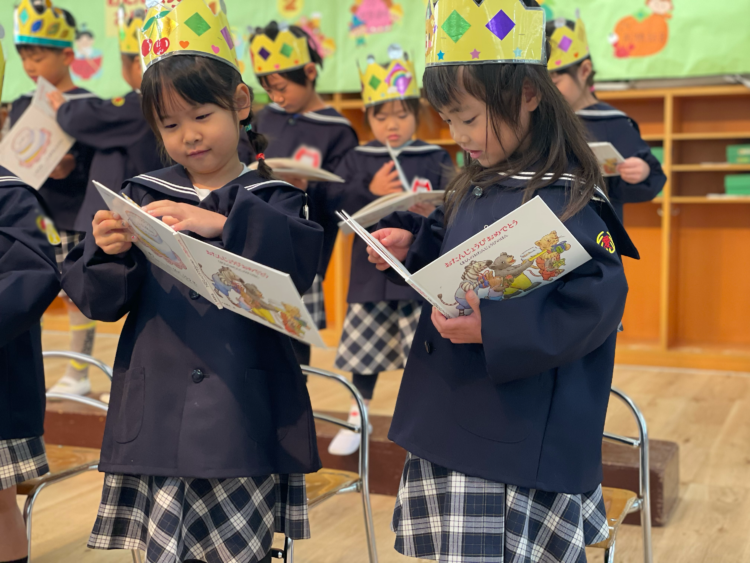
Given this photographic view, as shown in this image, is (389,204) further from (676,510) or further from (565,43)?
(676,510)

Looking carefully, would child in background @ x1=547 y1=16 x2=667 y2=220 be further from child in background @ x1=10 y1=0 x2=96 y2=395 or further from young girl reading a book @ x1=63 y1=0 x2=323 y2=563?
child in background @ x1=10 y1=0 x2=96 y2=395

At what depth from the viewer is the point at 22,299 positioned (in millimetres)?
1364

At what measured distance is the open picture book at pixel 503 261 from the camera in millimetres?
1051

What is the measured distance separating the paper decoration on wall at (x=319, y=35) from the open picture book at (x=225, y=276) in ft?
12.5

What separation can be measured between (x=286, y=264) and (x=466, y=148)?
1.08 ft

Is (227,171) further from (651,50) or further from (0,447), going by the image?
(651,50)

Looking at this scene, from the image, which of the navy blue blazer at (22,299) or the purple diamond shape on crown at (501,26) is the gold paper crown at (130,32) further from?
the purple diamond shape on crown at (501,26)

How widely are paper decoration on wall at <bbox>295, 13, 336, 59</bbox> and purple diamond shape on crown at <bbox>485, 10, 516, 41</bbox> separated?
12.3 ft

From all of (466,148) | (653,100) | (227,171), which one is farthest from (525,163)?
(653,100)

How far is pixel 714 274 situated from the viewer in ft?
14.9

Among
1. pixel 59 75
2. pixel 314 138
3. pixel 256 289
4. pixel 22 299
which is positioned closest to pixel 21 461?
pixel 22 299

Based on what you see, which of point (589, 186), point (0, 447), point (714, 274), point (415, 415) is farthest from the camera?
point (714, 274)

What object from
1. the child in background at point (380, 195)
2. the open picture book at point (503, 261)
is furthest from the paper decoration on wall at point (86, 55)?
the open picture book at point (503, 261)

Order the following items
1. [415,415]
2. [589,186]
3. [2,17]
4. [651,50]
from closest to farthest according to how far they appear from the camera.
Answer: [589,186] < [415,415] < [2,17] < [651,50]
